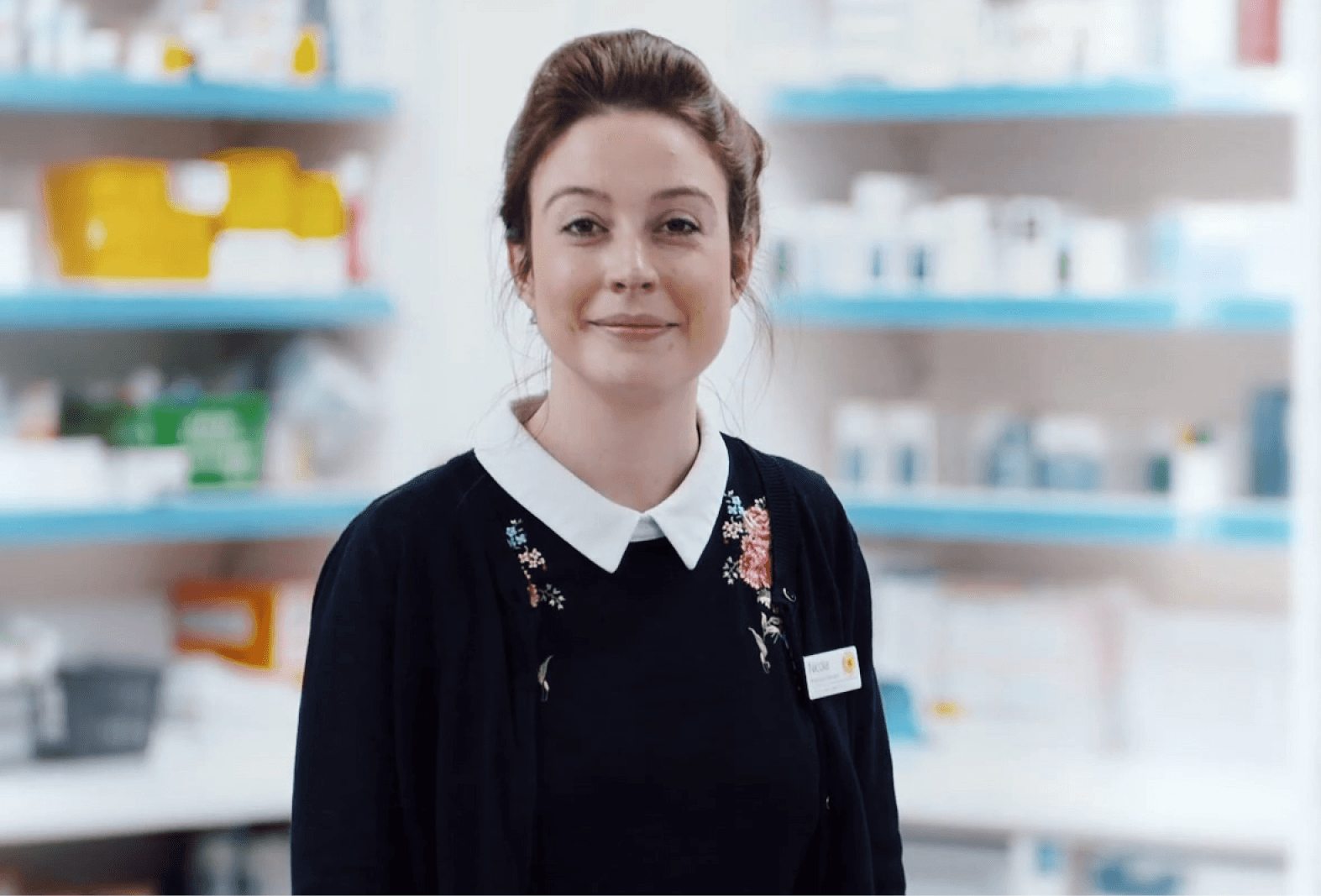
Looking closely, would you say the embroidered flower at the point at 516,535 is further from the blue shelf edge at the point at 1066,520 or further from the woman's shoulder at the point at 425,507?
the blue shelf edge at the point at 1066,520

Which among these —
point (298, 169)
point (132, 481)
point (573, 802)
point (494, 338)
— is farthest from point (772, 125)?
point (573, 802)

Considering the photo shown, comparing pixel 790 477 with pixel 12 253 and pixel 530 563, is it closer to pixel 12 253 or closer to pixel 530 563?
pixel 530 563

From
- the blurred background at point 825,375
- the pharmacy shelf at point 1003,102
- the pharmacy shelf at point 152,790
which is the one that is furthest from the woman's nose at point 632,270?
the pharmacy shelf at point 1003,102

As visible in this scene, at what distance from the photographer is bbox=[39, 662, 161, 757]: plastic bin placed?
302 centimetres

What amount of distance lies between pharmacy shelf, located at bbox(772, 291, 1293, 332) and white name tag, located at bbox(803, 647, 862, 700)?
2055 millimetres

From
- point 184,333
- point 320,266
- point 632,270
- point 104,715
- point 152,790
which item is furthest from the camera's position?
point 184,333

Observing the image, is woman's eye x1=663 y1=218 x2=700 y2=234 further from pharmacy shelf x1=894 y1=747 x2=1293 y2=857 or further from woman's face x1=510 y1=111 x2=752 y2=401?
pharmacy shelf x1=894 y1=747 x2=1293 y2=857

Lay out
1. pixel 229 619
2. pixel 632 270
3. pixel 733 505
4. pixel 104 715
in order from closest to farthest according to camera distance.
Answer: pixel 632 270
pixel 733 505
pixel 104 715
pixel 229 619

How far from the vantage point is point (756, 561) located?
3.76ft

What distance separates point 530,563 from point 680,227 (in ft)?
0.86

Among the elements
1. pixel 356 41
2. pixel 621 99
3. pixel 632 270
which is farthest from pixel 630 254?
pixel 356 41

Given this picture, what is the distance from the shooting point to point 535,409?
3.95ft

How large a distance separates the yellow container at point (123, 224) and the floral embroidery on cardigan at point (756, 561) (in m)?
2.29

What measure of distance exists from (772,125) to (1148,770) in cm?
162
